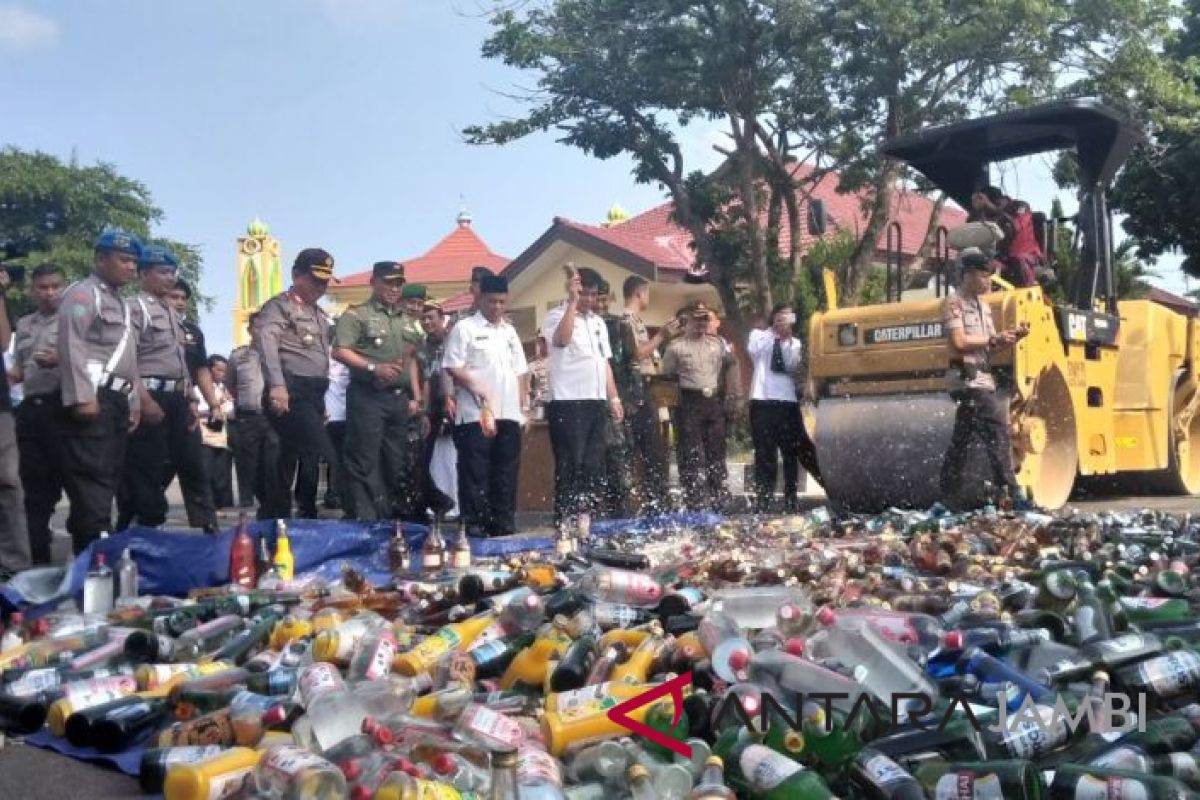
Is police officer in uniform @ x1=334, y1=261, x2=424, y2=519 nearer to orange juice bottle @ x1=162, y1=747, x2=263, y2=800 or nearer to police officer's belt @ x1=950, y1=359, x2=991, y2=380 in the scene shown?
police officer's belt @ x1=950, y1=359, x2=991, y2=380

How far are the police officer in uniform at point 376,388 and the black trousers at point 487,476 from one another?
531mm

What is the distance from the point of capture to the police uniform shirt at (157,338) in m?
8.10

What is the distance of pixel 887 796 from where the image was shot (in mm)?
2797

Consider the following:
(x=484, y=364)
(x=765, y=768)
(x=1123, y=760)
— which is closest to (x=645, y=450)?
(x=484, y=364)

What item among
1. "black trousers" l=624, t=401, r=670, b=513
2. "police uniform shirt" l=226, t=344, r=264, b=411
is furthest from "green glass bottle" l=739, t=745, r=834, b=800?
"police uniform shirt" l=226, t=344, r=264, b=411

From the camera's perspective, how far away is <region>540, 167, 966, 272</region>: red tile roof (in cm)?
2578

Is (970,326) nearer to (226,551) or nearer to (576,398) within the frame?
(576,398)

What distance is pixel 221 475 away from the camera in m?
13.8

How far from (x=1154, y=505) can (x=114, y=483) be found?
837cm

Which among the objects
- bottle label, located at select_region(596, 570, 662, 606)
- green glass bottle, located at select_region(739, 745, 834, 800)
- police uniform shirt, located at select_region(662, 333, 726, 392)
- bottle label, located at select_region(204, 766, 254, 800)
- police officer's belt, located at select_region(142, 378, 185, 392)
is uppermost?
police uniform shirt, located at select_region(662, 333, 726, 392)

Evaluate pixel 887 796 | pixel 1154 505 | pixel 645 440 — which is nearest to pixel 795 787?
pixel 887 796

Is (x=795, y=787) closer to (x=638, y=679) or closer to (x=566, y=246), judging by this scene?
(x=638, y=679)

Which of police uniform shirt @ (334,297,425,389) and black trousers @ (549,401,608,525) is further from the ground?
police uniform shirt @ (334,297,425,389)

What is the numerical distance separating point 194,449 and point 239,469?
2919 mm
